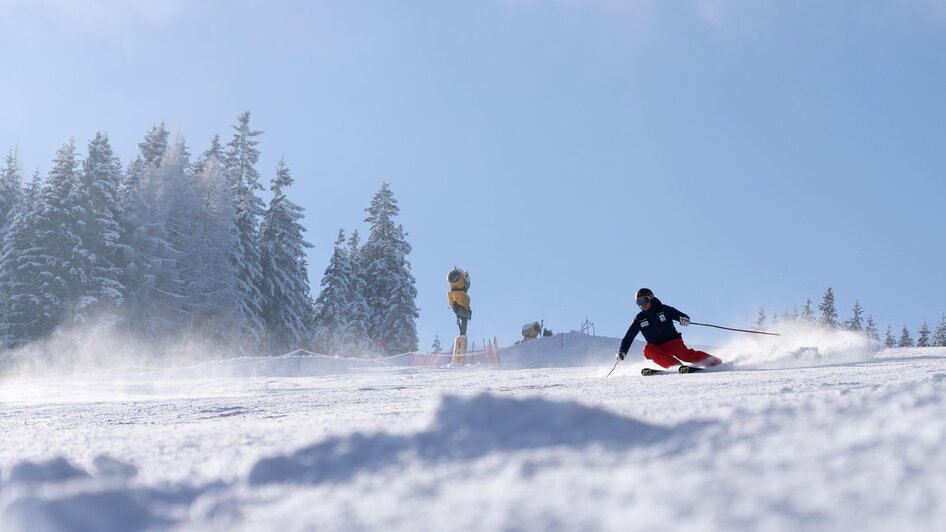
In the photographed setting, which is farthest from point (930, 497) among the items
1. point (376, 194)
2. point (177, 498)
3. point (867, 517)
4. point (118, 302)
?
point (376, 194)

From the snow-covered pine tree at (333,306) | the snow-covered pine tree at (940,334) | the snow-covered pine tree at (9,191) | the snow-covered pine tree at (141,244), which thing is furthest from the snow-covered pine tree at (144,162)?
the snow-covered pine tree at (940,334)

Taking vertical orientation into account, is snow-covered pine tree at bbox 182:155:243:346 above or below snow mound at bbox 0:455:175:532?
above

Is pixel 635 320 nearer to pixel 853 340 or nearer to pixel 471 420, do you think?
pixel 853 340

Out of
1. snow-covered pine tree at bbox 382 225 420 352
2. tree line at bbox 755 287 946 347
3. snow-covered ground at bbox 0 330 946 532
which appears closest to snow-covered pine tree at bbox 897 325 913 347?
tree line at bbox 755 287 946 347

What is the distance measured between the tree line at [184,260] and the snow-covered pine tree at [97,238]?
63 millimetres

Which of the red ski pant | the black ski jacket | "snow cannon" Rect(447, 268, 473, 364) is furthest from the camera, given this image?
"snow cannon" Rect(447, 268, 473, 364)

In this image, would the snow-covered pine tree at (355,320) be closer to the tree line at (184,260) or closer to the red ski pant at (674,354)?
the tree line at (184,260)

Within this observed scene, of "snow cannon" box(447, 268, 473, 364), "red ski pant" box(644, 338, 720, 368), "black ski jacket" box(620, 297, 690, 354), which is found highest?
"snow cannon" box(447, 268, 473, 364)

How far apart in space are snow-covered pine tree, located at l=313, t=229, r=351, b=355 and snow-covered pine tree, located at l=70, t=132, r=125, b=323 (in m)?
13.6

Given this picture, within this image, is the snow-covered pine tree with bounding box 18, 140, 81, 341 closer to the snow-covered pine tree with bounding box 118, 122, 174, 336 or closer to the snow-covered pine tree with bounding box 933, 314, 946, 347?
the snow-covered pine tree with bounding box 118, 122, 174, 336

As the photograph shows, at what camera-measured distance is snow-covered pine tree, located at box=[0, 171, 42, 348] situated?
3484 centimetres

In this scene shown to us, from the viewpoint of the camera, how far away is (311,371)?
1989 cm

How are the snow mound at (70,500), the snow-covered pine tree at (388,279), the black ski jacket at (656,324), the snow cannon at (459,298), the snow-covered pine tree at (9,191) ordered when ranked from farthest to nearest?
the snow-covered pine tree at (388,279) → the snow-covered pine tree at (9,191) → the snow cannon at (459,298) → the black ski jacket at (656,324) → the snow mound at (70,500)

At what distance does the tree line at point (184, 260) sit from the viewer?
35.7 meters
